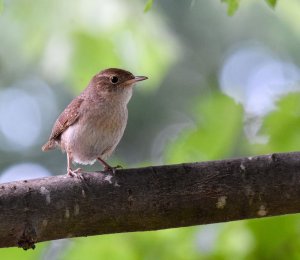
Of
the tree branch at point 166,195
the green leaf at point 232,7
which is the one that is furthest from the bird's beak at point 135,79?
the tree branch at point 166,195

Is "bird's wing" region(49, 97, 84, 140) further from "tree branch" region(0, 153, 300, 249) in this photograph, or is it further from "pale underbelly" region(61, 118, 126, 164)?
"tree branch" region(0, 153, 300, 249)

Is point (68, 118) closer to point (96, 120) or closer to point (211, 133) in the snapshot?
point (96, 120)

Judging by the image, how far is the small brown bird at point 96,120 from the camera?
434 cm

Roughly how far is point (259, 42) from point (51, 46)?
6327mm

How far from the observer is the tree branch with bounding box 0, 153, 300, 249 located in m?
3.01

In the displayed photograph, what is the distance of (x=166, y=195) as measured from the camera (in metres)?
3.10

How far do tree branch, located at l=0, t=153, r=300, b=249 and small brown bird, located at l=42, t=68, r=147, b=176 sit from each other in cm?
112

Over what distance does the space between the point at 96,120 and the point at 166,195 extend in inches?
53.9

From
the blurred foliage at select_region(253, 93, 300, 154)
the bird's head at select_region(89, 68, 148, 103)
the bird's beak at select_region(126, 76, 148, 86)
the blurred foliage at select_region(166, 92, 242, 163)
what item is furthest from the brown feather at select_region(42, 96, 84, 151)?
the blurred foliage at select_region(253, 93, 300, 154)

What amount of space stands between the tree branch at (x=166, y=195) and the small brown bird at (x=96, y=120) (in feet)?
3.66

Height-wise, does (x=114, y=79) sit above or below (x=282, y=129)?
above

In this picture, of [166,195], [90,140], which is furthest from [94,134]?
[166,195]

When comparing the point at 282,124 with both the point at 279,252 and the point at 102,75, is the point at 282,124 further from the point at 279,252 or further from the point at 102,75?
the point at 102,75

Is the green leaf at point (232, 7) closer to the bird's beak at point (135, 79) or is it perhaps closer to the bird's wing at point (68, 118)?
the bird's beak at point (135, 79)
